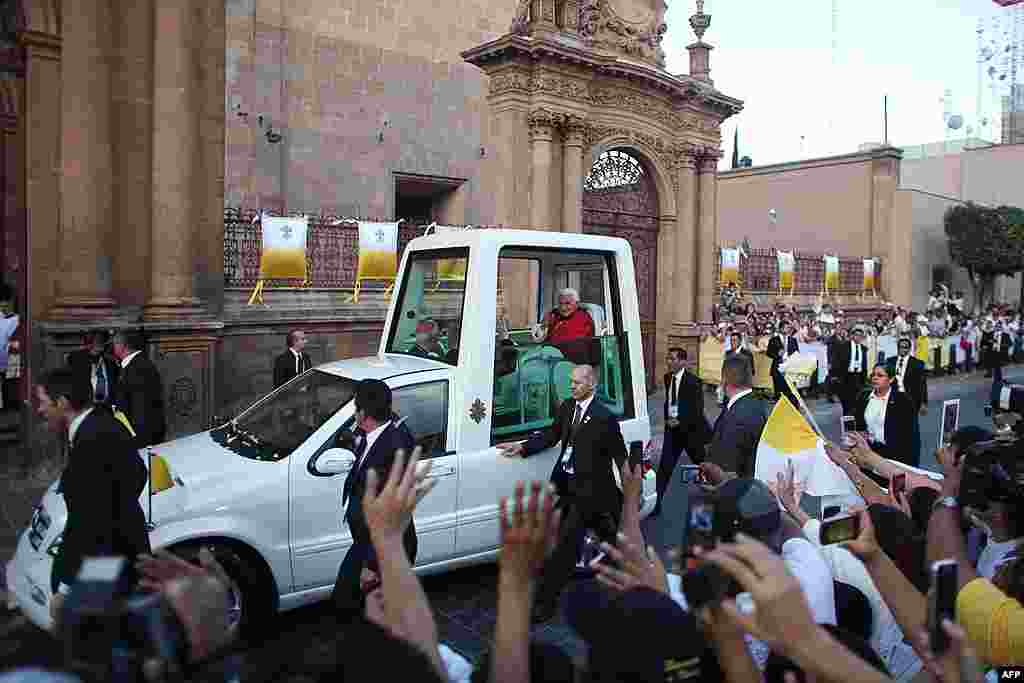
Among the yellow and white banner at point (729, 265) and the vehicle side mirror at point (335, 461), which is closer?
the vehicle side mirror at point (335, 461)

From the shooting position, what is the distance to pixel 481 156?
2138cm

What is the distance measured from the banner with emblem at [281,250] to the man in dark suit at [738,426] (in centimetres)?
820

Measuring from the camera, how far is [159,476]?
5125mm

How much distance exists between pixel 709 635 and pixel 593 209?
12.7m

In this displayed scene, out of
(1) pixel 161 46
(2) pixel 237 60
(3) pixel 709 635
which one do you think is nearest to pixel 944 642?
(3) pixel 709 635

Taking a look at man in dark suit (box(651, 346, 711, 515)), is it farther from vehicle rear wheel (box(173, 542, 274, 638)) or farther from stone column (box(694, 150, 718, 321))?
stone column (box(694, 150, 718, 321))

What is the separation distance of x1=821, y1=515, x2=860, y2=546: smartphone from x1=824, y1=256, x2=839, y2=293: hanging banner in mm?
23436

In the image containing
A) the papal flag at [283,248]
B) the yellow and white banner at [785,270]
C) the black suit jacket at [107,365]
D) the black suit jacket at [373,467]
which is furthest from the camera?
the yellow and white banner at [785,270]

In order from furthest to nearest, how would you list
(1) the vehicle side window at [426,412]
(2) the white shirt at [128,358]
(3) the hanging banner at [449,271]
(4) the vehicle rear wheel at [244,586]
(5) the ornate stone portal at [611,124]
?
(5) the ornate stone portal at [611,124] < (2) the white shirt at [128,358] < (3) the hanging banner at [449,271] < (1) the vehicle side window at [426,412] < (4) the vehicle rear wheel at [244,586]

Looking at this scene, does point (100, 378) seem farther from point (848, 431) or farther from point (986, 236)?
point (986, 236)

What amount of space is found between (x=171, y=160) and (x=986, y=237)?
28.8m

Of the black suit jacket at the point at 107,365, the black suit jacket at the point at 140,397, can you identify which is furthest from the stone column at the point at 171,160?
the black suit jacket at the point at 140,397

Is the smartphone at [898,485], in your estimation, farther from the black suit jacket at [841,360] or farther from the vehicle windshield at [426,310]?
the black suit jacket at [841,360]

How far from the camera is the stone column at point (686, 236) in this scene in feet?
51.0
